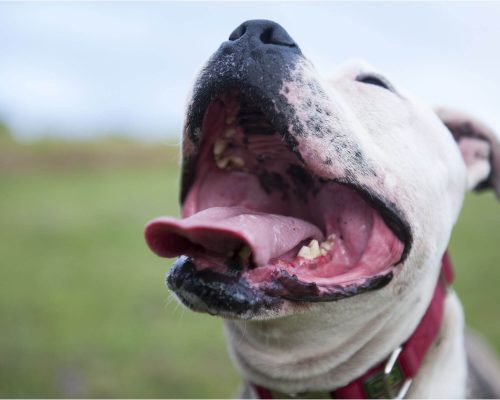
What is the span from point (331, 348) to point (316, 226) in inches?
21.1

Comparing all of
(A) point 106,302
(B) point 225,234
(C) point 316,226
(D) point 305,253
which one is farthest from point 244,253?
(A) point 106,302

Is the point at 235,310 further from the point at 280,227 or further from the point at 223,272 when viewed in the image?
the point at 280,227

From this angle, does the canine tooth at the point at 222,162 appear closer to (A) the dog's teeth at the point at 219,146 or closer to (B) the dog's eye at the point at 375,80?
(A) the dog's teeth at the point at 219,146

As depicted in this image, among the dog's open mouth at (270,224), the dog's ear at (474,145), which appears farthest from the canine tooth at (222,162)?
the dog's ear at (474,145)

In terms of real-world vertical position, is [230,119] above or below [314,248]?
above

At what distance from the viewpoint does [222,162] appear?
2801mm

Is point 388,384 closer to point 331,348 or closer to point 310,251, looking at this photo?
point 331,348

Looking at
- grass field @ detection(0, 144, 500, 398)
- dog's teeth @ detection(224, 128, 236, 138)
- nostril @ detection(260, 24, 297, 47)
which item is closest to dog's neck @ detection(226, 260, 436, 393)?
grass field @ detection(0, 144, 500, 398)

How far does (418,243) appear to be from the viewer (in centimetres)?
246

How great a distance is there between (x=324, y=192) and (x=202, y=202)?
0.56 m

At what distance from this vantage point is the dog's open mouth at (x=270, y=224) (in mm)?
2148

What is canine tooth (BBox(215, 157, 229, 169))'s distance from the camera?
2791 mm

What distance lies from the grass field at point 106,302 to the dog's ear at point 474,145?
62.0 inches

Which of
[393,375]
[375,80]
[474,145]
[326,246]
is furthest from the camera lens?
[474,145]
